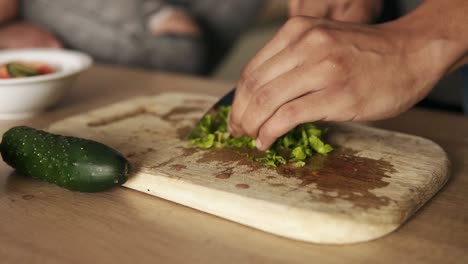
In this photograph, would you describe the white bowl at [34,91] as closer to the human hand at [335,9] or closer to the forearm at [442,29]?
the human hand at [335,9]

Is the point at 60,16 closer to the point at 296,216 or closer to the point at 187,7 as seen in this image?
the point at 187,7

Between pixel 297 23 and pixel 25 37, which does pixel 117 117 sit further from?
pixel 25 37

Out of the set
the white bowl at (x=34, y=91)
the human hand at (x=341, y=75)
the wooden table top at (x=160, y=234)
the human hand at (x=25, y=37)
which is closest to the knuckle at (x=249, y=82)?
the human hand at (x=341, y=75)

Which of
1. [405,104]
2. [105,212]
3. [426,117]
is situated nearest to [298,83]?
[405,104]

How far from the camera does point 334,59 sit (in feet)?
3.21

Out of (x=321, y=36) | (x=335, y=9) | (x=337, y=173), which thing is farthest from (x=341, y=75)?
(x=335, y=9)

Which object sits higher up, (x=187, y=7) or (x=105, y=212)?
(x=187, y=7)

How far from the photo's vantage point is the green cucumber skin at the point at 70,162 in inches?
36.9

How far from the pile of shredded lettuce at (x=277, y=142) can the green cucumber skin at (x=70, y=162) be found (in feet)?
0.82

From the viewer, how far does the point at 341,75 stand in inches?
38.4

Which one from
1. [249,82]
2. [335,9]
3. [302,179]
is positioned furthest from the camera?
[335,9]

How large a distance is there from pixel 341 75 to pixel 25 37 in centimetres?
166

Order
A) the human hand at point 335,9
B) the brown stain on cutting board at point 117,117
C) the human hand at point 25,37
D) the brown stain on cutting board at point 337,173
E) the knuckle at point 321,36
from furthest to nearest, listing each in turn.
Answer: the human hand at point 25,37 < the human hand at point 335,9 < the brown stain on cutting board at point 117,117 < the knuckle at point 321,36 < the brown stain on cutting board at point 337,173

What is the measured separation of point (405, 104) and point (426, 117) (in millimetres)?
510
